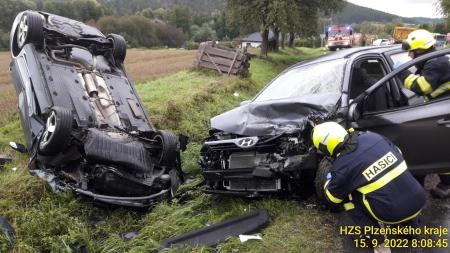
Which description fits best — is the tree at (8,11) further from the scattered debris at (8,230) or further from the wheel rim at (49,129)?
the scattered debris at (8,230)

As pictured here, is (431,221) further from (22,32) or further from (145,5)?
(145,5)

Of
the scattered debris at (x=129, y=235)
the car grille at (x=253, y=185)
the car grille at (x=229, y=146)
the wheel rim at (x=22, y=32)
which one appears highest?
the wheel rim at (x=22, y=32)

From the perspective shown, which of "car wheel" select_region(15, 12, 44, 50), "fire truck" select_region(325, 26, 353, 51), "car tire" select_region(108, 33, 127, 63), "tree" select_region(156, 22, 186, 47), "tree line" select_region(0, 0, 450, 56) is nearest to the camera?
"car wheel" select_region(15, 12, 44, 50)

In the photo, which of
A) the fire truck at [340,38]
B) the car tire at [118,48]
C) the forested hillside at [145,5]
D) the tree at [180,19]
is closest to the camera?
the car tire at [118,48]

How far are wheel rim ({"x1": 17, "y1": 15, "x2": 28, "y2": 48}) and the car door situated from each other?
13.8 ft

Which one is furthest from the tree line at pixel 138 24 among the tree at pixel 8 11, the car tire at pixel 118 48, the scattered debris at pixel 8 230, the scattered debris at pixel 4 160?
the scattered debris at pixel 8 230

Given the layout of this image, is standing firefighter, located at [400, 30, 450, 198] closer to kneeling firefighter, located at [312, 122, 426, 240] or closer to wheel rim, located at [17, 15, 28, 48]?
kneeling firefighter, located at [312, 122, 426, 240]

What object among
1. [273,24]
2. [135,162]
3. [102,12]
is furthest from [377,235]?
[102,12]

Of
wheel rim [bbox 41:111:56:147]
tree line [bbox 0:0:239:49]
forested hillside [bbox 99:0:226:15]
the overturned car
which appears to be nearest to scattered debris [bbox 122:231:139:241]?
the overturned car

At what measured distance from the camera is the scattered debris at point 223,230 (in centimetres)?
366

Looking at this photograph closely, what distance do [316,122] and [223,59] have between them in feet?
33.9

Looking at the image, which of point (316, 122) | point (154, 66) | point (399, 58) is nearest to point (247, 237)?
point (316, 122)

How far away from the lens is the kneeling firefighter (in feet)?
9.49

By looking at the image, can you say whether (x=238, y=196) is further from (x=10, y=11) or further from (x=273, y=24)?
(x=10, y=11)
